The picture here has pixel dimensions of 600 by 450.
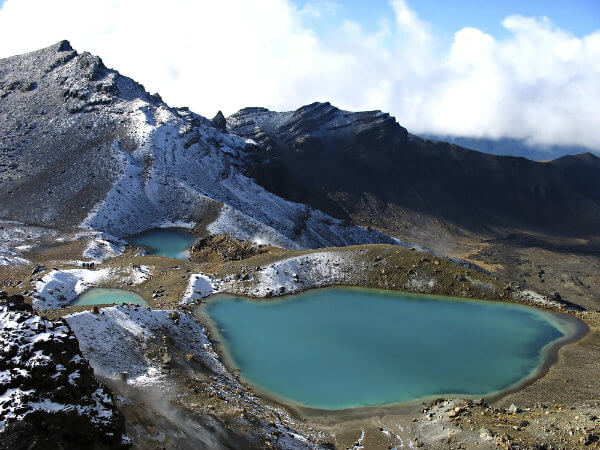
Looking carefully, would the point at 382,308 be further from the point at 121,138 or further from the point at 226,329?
the point at 121,138

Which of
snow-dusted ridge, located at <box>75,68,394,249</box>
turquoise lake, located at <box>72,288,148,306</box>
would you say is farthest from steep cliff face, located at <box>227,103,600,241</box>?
turquoise lake, located at <box>72,288,148,306</box>

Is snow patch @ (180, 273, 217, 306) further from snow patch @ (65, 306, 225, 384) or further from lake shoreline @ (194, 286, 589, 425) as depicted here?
snow patch @ (65, 306, 225, 384)

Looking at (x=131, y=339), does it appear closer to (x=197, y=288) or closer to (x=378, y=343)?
(x=197, y=288)

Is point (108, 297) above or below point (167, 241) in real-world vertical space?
below

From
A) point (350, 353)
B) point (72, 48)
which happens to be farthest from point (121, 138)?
point (350, 353)

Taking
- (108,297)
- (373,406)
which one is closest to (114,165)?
(108,297)

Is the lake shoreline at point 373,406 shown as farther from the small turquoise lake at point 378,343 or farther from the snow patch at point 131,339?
the snow patch at point 131,339

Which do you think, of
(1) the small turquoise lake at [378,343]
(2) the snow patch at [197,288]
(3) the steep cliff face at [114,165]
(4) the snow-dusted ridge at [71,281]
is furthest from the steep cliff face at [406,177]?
(1) the small turquoise lake at [378,343]
